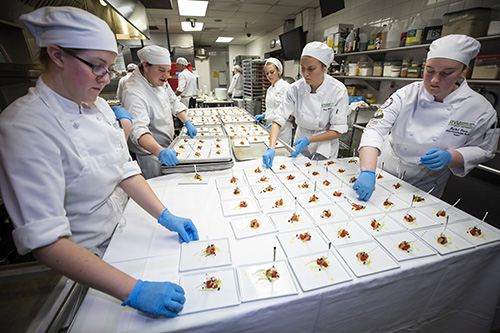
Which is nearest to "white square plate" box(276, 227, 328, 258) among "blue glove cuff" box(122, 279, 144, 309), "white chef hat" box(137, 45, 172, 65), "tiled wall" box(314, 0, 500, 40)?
"blue glove cuff" box(122, 279, 144, 309)

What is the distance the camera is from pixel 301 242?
3.35ft

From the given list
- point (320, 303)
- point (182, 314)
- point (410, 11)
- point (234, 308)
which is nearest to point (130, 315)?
point (182, 314)

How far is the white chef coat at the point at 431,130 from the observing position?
1430mm

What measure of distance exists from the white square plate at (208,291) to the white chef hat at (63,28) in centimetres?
92

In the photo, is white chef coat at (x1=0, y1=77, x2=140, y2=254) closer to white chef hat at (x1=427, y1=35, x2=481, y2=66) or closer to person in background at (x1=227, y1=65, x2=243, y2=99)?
white chef hat at (x1=427, y1=35, x2=481, y2=66)

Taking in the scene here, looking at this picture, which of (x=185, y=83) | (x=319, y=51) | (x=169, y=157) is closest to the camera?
(x=169, y=157)

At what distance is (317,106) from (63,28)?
1.94 metres

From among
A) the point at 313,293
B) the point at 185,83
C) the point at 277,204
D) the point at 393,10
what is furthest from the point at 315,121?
the point at 185,83

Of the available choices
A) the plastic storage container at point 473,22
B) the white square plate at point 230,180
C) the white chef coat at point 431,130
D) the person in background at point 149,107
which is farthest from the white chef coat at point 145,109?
the plastic storage container at point 473,22

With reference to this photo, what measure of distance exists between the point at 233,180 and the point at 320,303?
93 cm

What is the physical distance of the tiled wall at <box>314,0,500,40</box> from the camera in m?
2.68

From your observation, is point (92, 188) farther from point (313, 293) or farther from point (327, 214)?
point (327, 214)

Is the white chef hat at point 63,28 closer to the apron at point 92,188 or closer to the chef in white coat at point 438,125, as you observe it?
the apron at point 92,188

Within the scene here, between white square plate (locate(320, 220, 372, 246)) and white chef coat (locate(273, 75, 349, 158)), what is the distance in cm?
122
